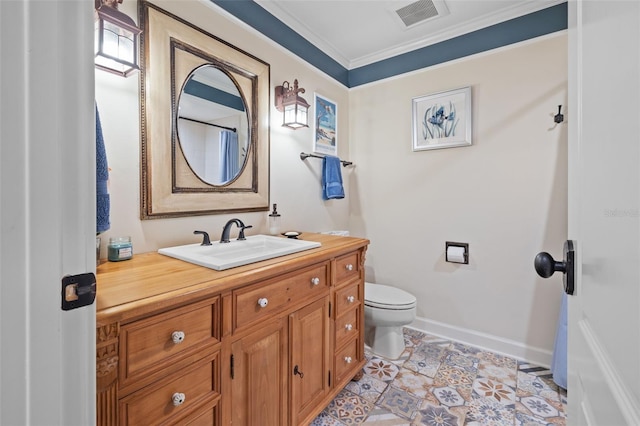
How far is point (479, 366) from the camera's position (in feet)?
6.57

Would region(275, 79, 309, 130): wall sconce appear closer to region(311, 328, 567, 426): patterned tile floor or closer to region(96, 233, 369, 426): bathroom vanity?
region(96, 233, 369, 426): bathroom vanity

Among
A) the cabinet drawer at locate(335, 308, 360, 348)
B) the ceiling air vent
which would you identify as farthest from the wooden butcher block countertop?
the ceiling air vent

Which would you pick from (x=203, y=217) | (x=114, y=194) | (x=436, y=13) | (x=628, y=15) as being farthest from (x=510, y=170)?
(x=114, y=194)

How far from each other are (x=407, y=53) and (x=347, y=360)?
2.49m

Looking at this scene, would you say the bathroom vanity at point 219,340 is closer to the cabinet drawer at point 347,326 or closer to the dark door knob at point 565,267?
the cabinet drawer at point 347,326

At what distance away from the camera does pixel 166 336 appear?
85 cm

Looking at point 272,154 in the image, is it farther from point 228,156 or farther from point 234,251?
point 234,251

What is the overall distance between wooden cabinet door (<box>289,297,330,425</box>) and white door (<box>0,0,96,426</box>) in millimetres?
922

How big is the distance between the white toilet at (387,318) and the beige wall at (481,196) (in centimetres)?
45

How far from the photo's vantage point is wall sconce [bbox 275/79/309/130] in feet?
6.40

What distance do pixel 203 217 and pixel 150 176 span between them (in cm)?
35

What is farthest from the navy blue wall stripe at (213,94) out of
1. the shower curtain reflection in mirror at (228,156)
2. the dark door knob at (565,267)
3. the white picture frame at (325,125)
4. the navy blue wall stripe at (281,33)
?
the dark door knob at (565,267)

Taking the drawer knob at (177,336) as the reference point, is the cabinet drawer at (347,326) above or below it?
below

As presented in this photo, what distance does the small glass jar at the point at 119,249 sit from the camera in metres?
1.20
